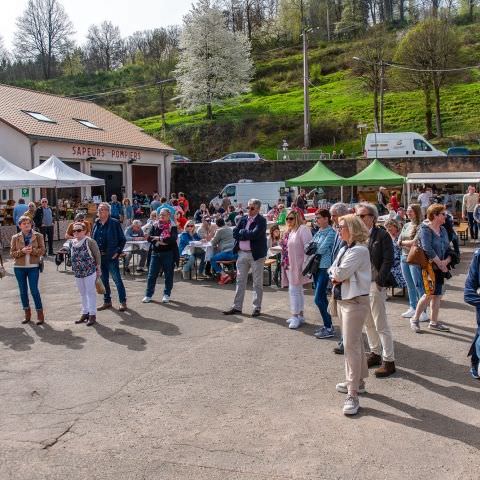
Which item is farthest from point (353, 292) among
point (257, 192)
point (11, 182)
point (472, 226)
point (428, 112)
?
point (428, 112)

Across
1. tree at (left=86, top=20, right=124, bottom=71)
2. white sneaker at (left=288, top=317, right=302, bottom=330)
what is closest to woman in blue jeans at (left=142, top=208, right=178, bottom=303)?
white sneaker at (left=288, top=317, right=302, bottom=330)

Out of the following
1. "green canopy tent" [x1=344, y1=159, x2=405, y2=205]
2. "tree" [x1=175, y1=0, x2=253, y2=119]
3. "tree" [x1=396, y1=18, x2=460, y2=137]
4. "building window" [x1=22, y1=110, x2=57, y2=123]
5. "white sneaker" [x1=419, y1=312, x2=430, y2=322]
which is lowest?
"white sneaker" [x1=419, y1=312, x2=430, y2=322]

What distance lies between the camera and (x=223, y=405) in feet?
18.8

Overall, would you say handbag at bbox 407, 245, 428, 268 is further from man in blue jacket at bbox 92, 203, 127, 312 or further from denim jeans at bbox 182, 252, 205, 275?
denim jeans at bbox 182, 252, 205, 275

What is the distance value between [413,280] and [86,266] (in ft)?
15.9

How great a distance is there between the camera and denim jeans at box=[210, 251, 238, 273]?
42.1 ft

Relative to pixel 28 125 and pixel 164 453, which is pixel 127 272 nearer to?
pixel 164 453

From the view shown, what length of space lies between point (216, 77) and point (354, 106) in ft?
48.3

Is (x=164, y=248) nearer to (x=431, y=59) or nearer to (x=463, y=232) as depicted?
(x=463, y=232)

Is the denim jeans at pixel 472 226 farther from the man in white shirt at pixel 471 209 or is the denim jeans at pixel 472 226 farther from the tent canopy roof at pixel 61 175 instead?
the tent canopy roof at pixel 61 175

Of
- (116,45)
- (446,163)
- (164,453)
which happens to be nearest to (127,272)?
(164,453)

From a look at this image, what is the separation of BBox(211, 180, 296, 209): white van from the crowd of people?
57.4ft

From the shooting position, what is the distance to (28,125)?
26.3 m

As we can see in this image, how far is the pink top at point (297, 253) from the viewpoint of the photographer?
8.59 m
